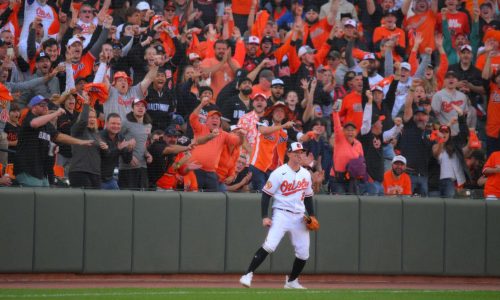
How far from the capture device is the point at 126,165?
38.2ft

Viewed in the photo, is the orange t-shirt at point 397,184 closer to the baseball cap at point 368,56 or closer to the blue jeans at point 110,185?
the baseball cap at point 368,56

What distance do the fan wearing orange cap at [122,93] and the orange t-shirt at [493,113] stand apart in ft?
18.3

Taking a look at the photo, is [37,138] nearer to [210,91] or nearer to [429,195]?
[210,91]

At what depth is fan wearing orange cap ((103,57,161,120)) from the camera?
11793 mm

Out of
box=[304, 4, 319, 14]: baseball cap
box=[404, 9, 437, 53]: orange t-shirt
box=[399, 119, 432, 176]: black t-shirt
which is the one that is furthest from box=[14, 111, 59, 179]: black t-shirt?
box=[404, 9, 437, 53]: orange t-shirt

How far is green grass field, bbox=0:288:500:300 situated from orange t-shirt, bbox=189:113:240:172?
2.19m

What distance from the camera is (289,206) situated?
35.3 feet

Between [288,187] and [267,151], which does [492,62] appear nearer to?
[267,151]

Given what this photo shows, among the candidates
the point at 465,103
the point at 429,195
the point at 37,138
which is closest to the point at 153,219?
the point at 37,138

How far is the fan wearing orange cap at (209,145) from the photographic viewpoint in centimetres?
1211

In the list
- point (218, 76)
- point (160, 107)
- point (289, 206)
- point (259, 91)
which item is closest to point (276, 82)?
point (259, 91)

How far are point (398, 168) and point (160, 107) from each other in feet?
Answer: 11.6

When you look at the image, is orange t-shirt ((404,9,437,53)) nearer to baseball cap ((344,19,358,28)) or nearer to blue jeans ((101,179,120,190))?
baseball cap ((344,19,358,28))

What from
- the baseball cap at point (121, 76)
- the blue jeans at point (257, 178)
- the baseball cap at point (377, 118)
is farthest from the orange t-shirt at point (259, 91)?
the baseball cap at point (121, 76)
